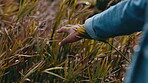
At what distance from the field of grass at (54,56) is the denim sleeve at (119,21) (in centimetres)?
38

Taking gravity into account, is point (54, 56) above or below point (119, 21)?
below

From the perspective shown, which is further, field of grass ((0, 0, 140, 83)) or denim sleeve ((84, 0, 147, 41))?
field of grass ((0, 0, 140, 83))

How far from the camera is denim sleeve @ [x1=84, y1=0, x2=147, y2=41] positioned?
53.6 inches

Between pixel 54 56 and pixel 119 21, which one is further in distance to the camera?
pixel 54 56

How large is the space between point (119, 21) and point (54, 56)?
0.90 m

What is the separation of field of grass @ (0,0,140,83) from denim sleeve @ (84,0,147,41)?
1.26 feet

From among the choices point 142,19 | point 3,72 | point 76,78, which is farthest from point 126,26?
point 3,72

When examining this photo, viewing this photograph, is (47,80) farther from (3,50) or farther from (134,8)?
(134,8)

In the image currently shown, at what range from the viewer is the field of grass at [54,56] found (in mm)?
2125

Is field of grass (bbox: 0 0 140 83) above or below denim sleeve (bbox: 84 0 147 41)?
below

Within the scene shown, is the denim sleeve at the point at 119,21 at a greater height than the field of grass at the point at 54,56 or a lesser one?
greater

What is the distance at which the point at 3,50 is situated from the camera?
2242 mm

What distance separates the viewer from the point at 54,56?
2295mm

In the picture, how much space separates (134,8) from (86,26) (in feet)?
1.39
